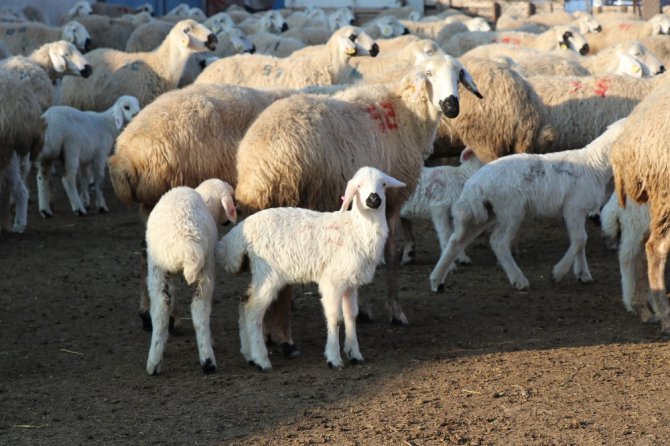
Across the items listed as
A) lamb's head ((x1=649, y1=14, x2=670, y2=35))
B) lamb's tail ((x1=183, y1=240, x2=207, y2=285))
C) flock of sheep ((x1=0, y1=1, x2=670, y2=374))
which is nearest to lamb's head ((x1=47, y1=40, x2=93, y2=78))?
flock of sheep ((x1=0, y1=1, x2=670, y2=374))

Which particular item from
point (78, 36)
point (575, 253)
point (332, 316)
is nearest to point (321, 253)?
point (332, 316)

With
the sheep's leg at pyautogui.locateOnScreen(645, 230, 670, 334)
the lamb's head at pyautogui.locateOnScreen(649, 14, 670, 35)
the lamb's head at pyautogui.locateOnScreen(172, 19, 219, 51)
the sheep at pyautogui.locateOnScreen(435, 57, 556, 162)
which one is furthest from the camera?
the lamb's head at pyautogui.locateOnScreen(649, 14, 670, 35)

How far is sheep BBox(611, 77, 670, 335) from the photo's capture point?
285 inches

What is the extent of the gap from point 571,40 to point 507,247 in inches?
451

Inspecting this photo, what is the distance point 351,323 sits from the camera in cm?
681

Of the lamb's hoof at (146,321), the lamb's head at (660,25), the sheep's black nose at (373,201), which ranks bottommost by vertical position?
the lamb's head at (660,25)

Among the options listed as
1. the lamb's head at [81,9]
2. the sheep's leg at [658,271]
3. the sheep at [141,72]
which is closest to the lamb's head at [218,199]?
the sheep's leg at [658,271]

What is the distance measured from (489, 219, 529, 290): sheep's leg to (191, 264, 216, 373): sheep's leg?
10.0 feet

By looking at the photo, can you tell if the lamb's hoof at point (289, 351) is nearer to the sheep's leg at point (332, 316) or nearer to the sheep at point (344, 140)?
the sheep's leg at point (332, 316)

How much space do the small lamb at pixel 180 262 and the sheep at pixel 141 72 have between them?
881cm

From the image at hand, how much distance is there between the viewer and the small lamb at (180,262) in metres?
6.53

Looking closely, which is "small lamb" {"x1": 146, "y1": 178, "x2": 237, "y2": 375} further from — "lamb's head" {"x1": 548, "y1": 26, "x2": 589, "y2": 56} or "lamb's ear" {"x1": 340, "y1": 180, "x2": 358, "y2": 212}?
"lamb's head" {"x1": 548, "y1": 26, "x2": 589, "y2": 56}

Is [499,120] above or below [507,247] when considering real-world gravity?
above

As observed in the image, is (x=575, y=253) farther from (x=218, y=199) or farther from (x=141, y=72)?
(x=141, y=72)
